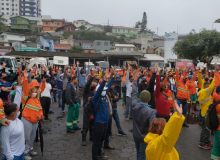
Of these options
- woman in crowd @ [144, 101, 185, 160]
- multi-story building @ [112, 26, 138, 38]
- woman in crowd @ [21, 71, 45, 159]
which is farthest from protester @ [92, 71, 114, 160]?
multi-story building @ [112, 26, 138, 38]

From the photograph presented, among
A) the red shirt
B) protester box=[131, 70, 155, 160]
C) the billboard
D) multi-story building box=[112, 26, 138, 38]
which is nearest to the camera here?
protester box=[131, 70, 155, 160]

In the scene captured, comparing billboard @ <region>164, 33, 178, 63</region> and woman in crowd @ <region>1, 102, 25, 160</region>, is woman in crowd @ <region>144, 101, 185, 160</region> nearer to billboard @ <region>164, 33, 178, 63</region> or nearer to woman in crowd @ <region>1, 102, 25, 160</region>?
woman in crowd @ <region>1, 102, 25, 160</region>

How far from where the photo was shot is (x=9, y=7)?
99.1 m

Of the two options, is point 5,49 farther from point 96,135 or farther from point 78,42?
point 96,135

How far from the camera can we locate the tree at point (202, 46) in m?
26.0

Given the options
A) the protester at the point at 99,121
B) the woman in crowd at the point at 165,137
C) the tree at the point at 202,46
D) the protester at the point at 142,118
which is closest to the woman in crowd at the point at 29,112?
the protester at the point at 99,121

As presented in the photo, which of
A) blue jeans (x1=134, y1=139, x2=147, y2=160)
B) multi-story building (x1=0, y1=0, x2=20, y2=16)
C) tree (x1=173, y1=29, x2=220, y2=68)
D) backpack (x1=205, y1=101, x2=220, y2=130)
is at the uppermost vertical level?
multi-story building (x1=0, y1=0, x2=20, y2=16)

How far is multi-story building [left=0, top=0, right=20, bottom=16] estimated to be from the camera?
322 ft

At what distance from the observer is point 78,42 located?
5719 centimetres

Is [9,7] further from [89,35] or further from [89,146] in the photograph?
[89,146]

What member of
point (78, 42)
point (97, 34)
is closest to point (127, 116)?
point (78, 42)

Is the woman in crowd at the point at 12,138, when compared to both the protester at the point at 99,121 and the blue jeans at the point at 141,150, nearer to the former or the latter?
the protester at the point at 99,121

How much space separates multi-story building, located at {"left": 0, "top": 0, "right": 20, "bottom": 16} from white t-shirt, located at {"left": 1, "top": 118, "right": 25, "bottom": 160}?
109738mm

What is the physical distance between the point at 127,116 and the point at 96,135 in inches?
170
